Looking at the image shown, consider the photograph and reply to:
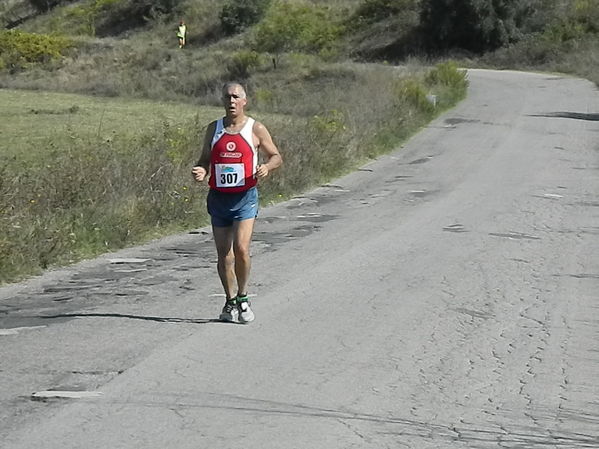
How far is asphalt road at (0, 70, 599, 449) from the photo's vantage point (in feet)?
20.0

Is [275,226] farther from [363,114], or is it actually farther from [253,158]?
[363,114]

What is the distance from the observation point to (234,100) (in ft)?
26.9

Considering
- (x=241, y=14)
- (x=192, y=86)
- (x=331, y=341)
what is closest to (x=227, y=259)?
(x=331, y=341)

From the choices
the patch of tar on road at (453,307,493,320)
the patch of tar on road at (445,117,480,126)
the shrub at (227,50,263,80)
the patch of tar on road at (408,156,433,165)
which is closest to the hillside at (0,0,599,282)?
the shrub at (227,50,263,80)

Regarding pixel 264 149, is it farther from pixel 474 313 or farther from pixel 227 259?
pixel 474 313

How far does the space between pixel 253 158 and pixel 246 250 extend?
0.76 metres

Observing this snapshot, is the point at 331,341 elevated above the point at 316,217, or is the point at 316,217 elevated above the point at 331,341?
the point at 331,341

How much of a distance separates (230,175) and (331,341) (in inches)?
59.4

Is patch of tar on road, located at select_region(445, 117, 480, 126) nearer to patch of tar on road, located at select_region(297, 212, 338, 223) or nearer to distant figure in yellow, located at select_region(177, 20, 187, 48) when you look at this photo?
patch of tar on road, located at select_region(297, 212, 338, 223)

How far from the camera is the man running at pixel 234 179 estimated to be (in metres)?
8.27

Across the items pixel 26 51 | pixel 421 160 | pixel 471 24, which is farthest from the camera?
pixel 26 51

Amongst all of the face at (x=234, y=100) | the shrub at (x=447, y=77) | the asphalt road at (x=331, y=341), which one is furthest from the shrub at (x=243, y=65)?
the face at (x=234, y=100)

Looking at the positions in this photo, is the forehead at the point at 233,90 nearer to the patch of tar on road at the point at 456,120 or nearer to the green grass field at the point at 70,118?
the green grass field at the point at 70,118

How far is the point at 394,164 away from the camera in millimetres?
22453
